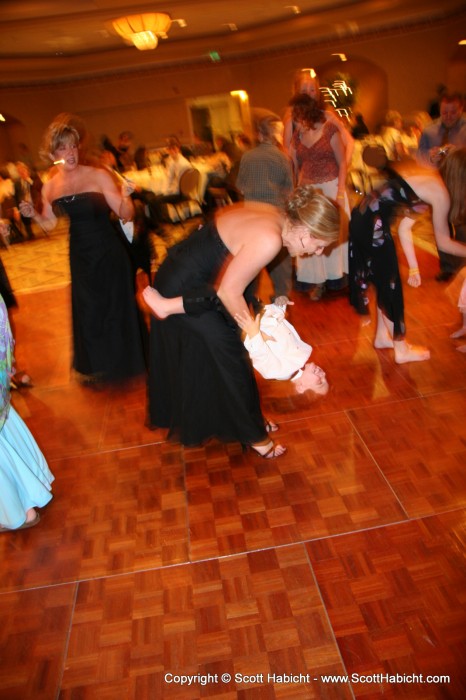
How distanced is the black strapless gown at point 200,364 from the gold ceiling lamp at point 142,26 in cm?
552

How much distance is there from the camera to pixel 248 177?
3527 mm

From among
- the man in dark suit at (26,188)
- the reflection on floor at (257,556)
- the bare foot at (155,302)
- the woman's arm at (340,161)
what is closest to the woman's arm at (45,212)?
the bare foot at (155,302)

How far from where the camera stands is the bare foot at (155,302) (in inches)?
82.6

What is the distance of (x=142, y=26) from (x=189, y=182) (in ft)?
7.09

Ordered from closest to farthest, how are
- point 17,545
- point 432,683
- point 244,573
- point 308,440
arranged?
1. point 432,683
2. point 244,573
3. point 17,545
4. point 308,440

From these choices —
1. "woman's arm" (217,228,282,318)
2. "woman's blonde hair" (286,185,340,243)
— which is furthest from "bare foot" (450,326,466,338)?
"woman's arm" (217,228,282,318)

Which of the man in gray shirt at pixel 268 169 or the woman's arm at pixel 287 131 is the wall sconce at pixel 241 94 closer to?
the woman's arm at pixel 287 131

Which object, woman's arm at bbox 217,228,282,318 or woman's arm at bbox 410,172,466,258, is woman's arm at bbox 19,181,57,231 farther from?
woman's arm at bbox 410,172,466,258

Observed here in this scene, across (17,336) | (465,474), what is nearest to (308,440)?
(465,474)

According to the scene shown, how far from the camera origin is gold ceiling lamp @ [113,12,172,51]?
6121mm

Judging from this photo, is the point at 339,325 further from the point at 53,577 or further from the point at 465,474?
the point at 53,577

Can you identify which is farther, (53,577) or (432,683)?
(53,577)

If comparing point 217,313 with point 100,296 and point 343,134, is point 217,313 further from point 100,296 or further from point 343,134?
point 343,134

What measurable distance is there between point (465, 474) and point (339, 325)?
5.63 ft
